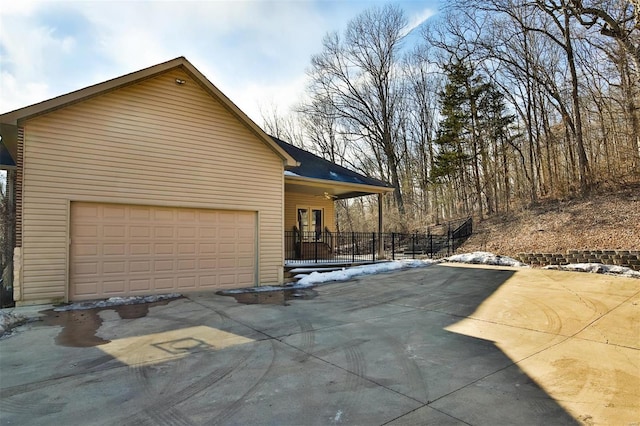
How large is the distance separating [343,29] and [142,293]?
25.4 m

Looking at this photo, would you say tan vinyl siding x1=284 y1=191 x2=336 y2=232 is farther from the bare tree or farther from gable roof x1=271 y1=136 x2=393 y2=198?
the bare tree

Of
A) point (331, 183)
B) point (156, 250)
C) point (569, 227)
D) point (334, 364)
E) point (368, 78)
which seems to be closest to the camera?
point (334, 364)

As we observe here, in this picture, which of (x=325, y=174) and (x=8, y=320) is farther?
(x=325, y=174)

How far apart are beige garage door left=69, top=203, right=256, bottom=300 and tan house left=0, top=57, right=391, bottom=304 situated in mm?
23

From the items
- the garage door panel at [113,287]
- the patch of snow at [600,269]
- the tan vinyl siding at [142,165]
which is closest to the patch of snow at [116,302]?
the garage door panel at [113,287]

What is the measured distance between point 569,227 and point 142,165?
47.9 feet

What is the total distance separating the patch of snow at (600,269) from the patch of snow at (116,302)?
11126 mm

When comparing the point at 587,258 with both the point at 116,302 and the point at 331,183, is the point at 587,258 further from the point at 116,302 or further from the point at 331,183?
the point at 116,302

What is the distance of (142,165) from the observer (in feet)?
26.4

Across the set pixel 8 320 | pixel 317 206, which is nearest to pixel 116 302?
pixel 8 320

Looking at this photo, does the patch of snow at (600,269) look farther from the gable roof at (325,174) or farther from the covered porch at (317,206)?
the gable roof at (325,174)

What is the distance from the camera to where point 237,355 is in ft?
13.8

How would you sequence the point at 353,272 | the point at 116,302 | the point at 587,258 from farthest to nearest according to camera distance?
1. the point at 353,272
2. the point at 587,258
3. the point at 116,302

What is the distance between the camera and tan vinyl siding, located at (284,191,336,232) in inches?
563
